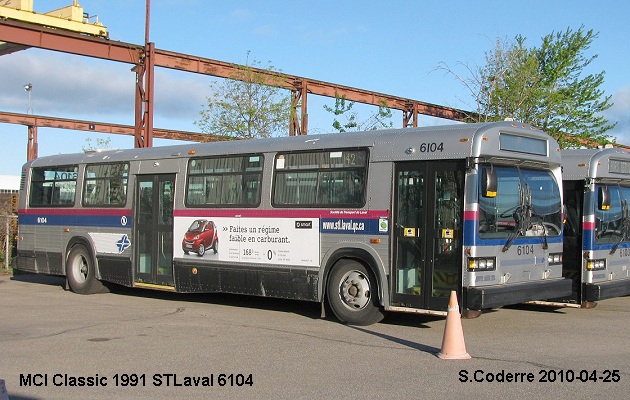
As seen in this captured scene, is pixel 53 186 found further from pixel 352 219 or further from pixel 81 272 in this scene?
pixel 352 219

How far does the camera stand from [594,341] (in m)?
10.7

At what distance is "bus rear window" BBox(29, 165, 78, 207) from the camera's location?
1780cm

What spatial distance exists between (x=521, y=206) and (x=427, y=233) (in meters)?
1.53

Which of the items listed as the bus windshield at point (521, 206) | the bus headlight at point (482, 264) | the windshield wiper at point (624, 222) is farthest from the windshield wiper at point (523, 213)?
the windshield wiper at point (624, 222)

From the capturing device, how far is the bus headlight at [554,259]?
40.0 ft

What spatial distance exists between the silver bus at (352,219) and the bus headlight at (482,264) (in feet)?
0.05

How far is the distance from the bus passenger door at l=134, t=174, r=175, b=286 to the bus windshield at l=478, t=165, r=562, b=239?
22.3 ft

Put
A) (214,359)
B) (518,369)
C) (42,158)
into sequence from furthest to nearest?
(42,158)
(214,359)
(518,369)

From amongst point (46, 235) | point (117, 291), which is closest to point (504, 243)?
point (117, 291)

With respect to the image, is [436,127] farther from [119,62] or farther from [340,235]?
[119,62]

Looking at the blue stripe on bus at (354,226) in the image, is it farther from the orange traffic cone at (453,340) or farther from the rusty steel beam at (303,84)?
the rusty steel beam at (303,84)

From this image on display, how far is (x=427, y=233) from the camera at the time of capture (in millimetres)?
11336

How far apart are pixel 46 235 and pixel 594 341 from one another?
12827 mm

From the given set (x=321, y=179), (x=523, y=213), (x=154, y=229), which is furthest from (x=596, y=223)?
(x=154, y=229)
